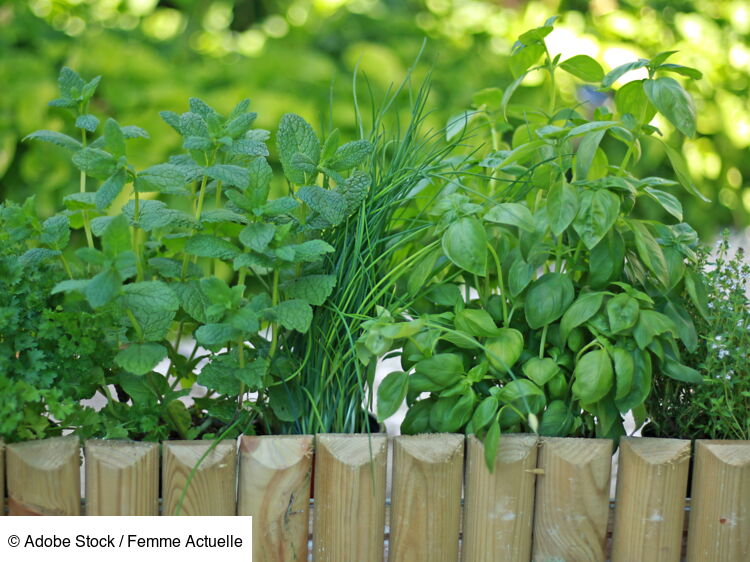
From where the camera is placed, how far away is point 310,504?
1117 millimetres

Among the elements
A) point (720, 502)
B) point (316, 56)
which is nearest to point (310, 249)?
point (720, 502)

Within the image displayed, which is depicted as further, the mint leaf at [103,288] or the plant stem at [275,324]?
the plant stem at [275,324]

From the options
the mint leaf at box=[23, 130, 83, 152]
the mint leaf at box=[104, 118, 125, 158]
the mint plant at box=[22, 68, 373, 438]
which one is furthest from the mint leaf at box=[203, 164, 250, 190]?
the mint leaf at box=[23, 130, 83, 152]

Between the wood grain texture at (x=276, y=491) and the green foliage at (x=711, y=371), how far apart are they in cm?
50

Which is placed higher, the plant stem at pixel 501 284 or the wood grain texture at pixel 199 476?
the plant stem at pixel 501 284

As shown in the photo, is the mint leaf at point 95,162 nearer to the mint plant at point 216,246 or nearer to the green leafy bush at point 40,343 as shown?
the mint plant at point 216,246

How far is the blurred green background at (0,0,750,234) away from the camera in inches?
104

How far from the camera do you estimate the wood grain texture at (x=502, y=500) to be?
107 centimetres

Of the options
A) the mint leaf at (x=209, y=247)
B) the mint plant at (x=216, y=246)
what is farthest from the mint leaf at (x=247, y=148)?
the mint leaf at (x=209, y=247)

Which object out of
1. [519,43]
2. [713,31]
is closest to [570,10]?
[713,31]

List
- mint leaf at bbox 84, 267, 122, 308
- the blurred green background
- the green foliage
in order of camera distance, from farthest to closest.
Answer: the blurred green background < the green foliage < mint leaf at bbox 84, 267, 122, 308

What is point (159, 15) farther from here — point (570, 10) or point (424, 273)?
point (424, 273)

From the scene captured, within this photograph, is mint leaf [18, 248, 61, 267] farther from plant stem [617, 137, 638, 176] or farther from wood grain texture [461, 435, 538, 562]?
plant stem [617, 137, 638, 176]

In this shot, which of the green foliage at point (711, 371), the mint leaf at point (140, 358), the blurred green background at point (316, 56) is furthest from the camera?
the blurred green background at point (316, 56)
